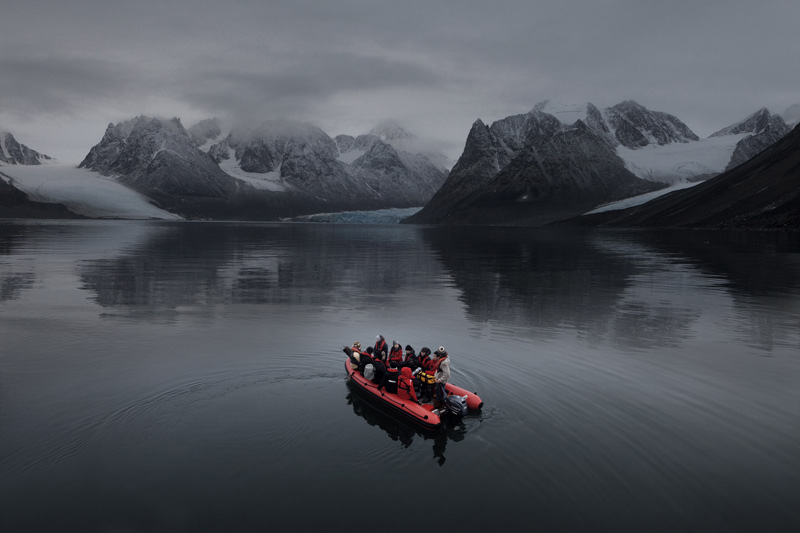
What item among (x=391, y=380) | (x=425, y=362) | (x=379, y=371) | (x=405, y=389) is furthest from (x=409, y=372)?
(x=379, y=371)

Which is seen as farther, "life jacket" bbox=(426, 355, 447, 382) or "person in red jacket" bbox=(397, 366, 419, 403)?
"life jacket" bbox=(426, 355, 447, 382)

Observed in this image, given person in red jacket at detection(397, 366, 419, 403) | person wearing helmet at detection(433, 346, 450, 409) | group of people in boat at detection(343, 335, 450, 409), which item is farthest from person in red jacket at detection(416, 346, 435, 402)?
person in red jacket at detection(397, 366, 419, 403)

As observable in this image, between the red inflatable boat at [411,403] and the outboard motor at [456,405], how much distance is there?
0.62 m

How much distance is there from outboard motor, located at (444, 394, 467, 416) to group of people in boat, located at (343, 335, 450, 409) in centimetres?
45

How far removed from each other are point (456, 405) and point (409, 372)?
128 inches

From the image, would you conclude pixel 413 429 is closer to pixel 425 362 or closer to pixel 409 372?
pixel 409 372

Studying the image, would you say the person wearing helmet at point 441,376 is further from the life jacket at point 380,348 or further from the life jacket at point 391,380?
the life jacket at point 380,348

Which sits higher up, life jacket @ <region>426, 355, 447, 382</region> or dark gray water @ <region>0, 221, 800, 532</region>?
life jacket @ <region>426, 355, 447, 382</region>

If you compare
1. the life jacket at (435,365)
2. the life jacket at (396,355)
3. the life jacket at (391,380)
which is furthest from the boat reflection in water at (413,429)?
the life jacket at (396,355)

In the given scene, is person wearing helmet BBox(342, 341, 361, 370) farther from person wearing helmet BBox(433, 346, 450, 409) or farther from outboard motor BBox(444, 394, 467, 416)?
outboard motor BBox(444, 394, 467, 416)

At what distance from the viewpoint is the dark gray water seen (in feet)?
50.5

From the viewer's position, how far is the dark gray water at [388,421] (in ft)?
50.5

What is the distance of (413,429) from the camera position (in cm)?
2161

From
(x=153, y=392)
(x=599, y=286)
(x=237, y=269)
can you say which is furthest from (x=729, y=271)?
(x=153, y=392)
